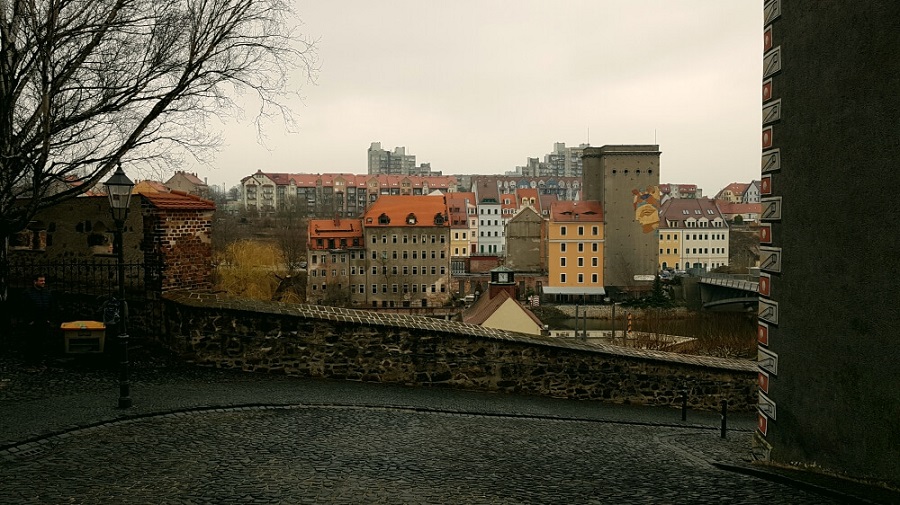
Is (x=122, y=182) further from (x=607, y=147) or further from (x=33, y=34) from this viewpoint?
(x=607, y=147)

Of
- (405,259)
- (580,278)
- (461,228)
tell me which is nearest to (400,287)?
(405,259)

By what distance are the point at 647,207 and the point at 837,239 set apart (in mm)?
71713

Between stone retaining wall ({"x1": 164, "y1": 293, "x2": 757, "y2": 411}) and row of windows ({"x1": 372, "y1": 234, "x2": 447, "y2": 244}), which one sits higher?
row of windows ({"x1": 372, "y1": 234, "x2": 447, "y2": 244})

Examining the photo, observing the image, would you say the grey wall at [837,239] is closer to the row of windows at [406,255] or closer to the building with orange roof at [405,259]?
the building with orange roof at [405,259]

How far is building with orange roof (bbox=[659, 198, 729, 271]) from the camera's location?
9469 cm

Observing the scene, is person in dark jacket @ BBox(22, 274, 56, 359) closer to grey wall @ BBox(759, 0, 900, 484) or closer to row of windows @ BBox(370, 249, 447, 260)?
grey wall @ BBox(759, 0, 900, 484)

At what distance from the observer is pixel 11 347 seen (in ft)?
39.1

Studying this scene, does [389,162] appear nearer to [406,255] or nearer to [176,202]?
[406,255]

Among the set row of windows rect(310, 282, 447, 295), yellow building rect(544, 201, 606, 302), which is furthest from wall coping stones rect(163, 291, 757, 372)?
yellow building rect(544, 201, 606, 302)

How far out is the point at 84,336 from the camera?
11680 millimetres

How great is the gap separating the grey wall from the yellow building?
6640 cm

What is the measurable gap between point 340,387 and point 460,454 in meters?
3.95

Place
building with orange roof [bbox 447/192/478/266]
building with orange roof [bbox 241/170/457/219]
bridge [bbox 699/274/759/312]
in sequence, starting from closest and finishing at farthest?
bridge [bbox 699/274/759/312], building with orange roof [bbox 447/192/478/266], building with orange roof [bbox 241/170/457/219]

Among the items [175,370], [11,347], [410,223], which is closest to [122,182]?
[175,370]
